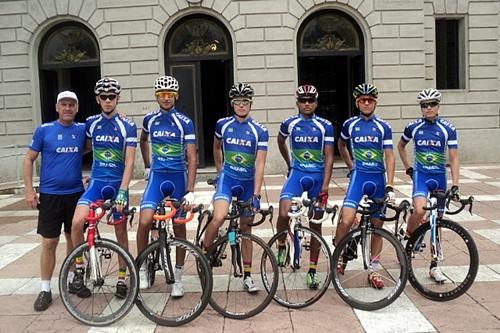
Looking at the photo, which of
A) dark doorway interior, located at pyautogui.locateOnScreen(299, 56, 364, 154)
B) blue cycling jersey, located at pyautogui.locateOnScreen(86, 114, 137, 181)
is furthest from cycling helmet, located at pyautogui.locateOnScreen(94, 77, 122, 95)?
dark doorway interior, located at pyautogui.locateOnScreen(299, 56, 364, 154)

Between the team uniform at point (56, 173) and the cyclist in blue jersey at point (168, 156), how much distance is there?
2.62 feet

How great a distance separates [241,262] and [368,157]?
1775 millimetres

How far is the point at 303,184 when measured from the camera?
5.62 m

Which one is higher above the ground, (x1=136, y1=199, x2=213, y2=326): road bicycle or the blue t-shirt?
the blue t-shirt

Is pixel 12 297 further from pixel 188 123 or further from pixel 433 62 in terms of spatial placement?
pixel 433 62

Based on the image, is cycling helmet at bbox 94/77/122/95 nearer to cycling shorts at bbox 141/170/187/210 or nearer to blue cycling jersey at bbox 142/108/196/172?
blue cycling jersey at bbox 142/108/196/172

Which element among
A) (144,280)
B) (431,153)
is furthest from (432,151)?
(144,280)

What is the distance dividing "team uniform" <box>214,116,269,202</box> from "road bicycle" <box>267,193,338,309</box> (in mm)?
581

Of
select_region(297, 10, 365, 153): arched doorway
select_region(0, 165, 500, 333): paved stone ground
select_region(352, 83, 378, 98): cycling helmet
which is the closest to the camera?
select_region(0, 165, 500, 333): paved stone ground

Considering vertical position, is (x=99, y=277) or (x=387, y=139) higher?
(x=387, y=139)

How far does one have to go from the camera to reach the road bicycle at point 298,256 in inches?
202

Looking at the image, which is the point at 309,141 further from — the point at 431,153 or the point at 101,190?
the point at 101,190

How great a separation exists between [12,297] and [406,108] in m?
13.0

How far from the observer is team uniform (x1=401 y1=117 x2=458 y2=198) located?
564 cm
